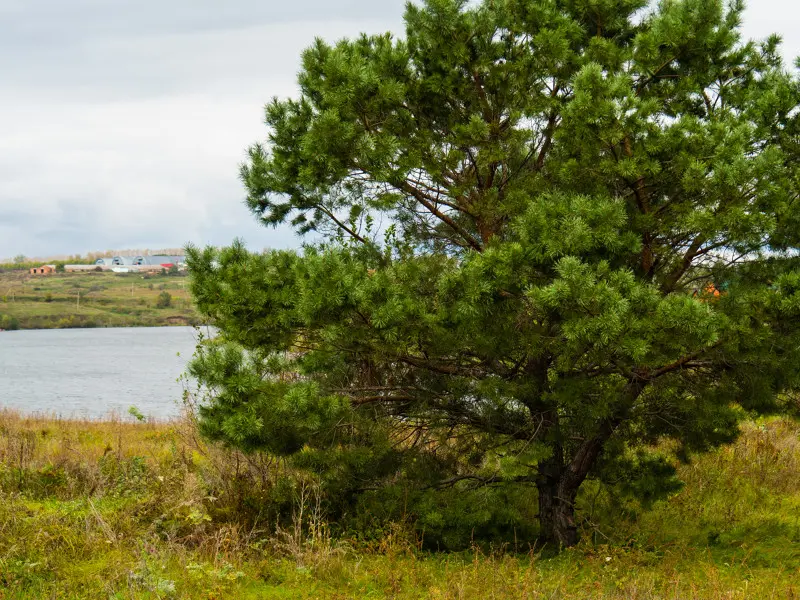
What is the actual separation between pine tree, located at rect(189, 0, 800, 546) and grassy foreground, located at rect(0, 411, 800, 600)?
0.92 m

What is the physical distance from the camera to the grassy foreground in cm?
623

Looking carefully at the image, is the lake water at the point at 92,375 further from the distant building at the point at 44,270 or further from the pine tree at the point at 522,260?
the distant building at the point at 44,270

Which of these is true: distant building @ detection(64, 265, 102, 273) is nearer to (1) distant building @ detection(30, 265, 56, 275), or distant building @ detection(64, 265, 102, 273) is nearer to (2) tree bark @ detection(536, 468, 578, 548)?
(1) distant building @ detection(30, 265, 56, 275)

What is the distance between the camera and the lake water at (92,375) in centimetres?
2870

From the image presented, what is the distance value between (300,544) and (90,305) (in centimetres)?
8923

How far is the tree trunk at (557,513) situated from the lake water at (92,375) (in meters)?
4.46

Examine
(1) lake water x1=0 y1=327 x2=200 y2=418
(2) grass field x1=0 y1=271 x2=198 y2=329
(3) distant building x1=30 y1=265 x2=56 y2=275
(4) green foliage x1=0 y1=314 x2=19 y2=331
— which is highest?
(3) distant building x1=30 y1=265 x2=56 y2=275

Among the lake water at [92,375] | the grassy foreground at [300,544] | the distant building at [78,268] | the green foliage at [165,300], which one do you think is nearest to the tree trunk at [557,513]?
the grassy foreground at [300,544]

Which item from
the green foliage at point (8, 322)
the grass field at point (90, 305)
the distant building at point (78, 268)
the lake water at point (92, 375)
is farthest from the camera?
the distant building at point (78, 268)

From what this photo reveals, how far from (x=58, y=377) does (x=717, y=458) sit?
1484 inches

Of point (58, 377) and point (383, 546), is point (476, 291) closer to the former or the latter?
point (383, 546)

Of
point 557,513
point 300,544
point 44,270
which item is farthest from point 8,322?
point 557,513

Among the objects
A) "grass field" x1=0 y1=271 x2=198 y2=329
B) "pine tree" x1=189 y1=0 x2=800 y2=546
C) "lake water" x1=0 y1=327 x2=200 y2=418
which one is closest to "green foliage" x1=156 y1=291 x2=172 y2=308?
"grass field" x1=0 y1=271 x2=198 y2=329

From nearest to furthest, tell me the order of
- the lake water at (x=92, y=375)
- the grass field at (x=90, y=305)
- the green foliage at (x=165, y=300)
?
the lake water at (x=92, y=375) → the green foliage at (x=165, y=300) → the grass field at (x=90, y=305)
